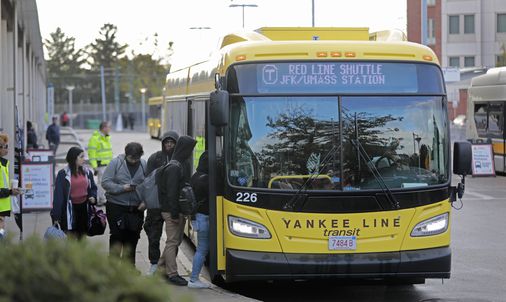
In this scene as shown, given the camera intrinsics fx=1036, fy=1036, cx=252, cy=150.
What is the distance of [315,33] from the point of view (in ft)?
40.1

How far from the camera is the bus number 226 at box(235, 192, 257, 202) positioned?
10211mm

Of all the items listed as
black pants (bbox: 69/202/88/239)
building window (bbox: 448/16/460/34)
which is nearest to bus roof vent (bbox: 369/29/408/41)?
black pants (bbox: 69/202/88/239)

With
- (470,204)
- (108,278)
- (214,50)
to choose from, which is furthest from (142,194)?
(470,204)

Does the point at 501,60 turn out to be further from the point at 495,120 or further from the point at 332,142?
the point at 332,142

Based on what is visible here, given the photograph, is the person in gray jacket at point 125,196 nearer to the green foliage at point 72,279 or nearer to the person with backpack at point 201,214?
the person with backpack at point 201,214

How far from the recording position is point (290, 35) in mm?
12406

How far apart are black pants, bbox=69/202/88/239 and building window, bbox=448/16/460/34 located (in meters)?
73.3

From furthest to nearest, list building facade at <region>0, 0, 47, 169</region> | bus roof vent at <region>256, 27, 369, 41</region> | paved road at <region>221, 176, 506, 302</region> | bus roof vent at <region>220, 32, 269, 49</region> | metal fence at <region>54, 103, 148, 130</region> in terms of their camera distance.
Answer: metal fence at <region>54, 103, 148, 130</region>
building facade at <region>0, 0, 47, 169</region>
bus roof vent at <region>256, 27, 369, 41</region>
bus roof vent at <region>220, 32, 269, 49</region>
paved road at <region>221, 176, 506, 302</region>

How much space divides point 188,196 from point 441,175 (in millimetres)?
2601

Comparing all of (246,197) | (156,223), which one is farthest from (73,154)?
(246,197)

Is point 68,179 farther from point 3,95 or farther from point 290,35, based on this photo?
point 3,95

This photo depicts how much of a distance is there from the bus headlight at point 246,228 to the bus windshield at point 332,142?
37 cm

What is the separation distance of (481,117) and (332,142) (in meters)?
22.6

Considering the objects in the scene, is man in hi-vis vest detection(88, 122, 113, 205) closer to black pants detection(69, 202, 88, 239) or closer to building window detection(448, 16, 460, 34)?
black pants detection(69, 202, 88, 239)
